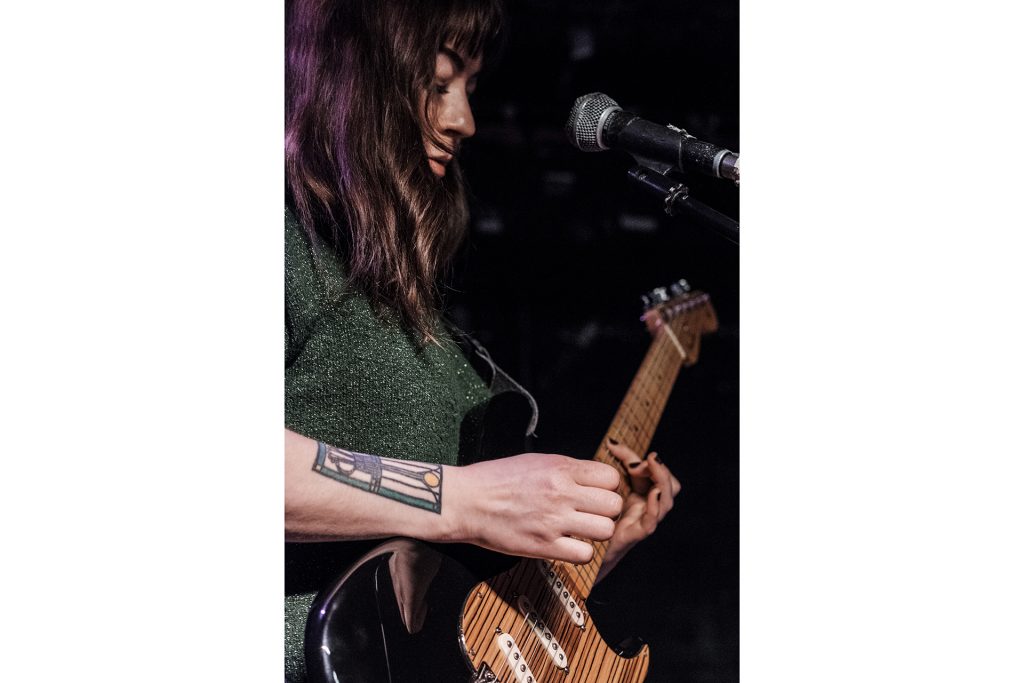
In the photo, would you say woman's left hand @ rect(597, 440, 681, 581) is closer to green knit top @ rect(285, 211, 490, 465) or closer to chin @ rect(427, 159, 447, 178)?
green knit top @ rect(285, 211, 490, 465)

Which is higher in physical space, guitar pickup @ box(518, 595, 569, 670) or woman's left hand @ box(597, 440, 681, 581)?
woman's left hand @ box(597, 440, 681, 581)

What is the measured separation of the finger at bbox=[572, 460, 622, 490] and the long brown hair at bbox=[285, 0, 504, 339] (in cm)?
27

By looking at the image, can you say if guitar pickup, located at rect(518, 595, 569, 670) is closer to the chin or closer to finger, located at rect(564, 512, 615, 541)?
finger, located at rect(564, 512, 615, 541)

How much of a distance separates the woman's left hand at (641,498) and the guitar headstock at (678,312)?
169mm

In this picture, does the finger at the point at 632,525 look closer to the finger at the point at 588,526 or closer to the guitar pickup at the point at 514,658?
the finger at the point at 588,526

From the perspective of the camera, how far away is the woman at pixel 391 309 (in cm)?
144

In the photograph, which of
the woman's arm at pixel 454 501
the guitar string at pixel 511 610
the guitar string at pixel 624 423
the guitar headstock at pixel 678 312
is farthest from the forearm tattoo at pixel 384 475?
the guitar headstock at pixel 678 312

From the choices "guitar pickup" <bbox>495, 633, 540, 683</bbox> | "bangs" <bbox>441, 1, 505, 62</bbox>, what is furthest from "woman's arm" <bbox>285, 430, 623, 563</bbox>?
"bangs" <bbox>441, 1, 505, 62</bbox>

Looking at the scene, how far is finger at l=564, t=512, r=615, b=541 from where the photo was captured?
56.8 inches

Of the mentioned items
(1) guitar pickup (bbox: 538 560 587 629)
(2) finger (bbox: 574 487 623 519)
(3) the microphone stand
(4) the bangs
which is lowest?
(1) guitar pickup (bbox: 538 560 587 629)

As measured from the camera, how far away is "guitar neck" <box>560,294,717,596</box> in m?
1.51

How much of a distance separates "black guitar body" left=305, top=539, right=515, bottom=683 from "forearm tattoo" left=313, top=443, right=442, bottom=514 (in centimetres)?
6

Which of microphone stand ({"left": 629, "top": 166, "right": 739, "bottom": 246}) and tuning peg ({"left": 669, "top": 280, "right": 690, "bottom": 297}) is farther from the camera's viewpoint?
tuning peg ({"left": 669, "top": 280, "right": 690, "bottom": 297})
